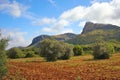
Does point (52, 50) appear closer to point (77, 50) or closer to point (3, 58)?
point (77, 50)

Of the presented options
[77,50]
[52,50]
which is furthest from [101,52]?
[77,50]

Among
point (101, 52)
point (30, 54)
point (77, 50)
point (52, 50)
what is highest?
point (77, 50)

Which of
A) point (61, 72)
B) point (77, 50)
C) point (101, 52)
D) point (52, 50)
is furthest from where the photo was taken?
point (77, 50)

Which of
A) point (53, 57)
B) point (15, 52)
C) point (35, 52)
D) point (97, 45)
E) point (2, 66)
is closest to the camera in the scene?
point (2, 66)

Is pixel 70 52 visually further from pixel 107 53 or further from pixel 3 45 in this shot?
Result: pixel 3 45

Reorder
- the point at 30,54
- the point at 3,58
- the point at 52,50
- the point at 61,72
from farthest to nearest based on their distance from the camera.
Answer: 1. the point at 30,54
2. the point at 52,50
3. the point at 61,72
4. the point at 3,58

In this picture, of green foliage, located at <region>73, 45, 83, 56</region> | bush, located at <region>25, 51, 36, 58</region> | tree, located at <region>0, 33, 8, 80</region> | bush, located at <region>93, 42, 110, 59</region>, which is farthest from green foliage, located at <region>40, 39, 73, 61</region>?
tree, located at <region>0, 33, 8, 80</region>

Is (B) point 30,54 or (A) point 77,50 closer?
A: (B) point 30,54

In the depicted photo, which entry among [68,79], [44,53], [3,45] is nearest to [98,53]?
[44,53]

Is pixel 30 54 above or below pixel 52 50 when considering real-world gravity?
above

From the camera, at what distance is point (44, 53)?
237ft

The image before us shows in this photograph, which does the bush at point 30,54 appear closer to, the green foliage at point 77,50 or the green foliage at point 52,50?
the green foliage at point 77,50

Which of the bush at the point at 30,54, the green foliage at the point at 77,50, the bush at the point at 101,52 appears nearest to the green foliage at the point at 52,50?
the bush at the point at 101,52

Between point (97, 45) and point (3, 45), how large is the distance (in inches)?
2232
